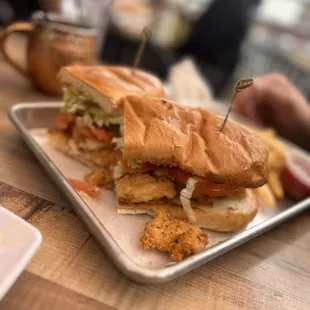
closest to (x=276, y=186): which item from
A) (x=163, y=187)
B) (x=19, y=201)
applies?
(x=163, y=187)

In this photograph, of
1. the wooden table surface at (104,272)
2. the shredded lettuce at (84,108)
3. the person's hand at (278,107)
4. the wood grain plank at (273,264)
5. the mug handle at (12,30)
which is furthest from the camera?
the person's hand at (278,107)

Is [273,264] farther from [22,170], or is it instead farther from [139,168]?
[22,170]

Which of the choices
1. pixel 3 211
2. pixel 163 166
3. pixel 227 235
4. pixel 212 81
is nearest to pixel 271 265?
pixel 227 235

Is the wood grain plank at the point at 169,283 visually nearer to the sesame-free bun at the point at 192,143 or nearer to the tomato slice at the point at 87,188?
the tomato slice at the point at 87,188

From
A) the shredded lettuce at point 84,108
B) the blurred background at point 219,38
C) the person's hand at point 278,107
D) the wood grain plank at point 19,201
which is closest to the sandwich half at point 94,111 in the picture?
the shredded lettuce at point 84,108

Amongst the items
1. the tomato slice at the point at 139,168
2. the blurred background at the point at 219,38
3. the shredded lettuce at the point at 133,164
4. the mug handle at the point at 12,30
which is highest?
the mug handle at the point at 12,30

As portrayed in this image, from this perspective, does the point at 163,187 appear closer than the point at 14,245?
No

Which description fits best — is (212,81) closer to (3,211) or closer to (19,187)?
(19,187)
